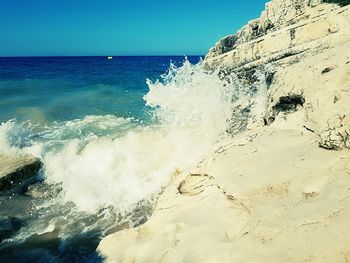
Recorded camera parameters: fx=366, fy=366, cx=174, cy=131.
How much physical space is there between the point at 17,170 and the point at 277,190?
6.25 meters

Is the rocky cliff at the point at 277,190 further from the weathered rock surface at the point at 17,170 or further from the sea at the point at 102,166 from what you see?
the weathered rock surface at the point at 17,170

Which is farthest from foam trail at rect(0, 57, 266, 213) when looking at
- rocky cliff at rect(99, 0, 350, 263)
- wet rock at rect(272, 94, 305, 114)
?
rocky cliff at rect(99, 0, 350, 263)

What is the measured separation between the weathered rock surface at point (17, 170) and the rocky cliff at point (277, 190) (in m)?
4.15

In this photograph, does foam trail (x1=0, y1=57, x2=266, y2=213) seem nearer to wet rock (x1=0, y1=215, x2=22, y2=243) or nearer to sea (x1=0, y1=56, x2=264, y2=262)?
sea (x1=0, y1=56, x2=264, y2=262)

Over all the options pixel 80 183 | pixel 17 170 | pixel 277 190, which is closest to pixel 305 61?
pixel 277 190

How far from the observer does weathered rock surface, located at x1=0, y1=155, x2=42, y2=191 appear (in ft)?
25.0

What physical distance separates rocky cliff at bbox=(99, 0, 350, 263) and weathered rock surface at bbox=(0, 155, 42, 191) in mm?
4155

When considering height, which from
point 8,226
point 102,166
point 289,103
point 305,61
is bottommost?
point 8,226

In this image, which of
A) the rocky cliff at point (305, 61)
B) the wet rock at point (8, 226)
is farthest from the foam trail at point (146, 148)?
the wet rock at point (8, 226)

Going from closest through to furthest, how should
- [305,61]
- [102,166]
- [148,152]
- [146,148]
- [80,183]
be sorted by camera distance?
1. [305,61]
2. [80,183]
3. [102,166]
4. [148,152]
5. [146,148]

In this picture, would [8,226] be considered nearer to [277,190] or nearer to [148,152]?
[148,152]

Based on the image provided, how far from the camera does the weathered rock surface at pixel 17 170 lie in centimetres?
761

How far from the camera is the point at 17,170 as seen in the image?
7.96 m

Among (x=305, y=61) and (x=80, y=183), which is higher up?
(x=305, y=61)
